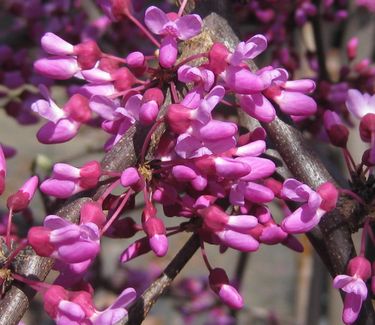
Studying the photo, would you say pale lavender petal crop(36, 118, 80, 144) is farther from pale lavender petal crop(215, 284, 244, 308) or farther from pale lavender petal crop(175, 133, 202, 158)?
pale lavender petal crop(215, 284, 244, 308)

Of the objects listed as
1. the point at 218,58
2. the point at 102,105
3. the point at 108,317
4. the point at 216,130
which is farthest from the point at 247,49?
the point at 108,317

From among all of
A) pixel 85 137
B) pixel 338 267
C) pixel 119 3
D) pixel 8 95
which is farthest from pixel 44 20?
pixel 85 137

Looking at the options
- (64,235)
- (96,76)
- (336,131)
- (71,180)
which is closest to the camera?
(64,235)

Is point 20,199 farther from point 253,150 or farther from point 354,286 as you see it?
point 354,286

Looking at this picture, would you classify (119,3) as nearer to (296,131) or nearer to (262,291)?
(296,131)

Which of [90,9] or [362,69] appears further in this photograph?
[90,9]

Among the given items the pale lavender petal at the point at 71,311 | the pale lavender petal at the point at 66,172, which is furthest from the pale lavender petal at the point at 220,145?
the pale lavender petal at the point at 71,311

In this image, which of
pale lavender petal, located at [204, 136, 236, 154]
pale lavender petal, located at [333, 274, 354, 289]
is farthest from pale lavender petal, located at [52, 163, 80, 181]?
pale lavender petal, located at [333, 274, 354, 289]
